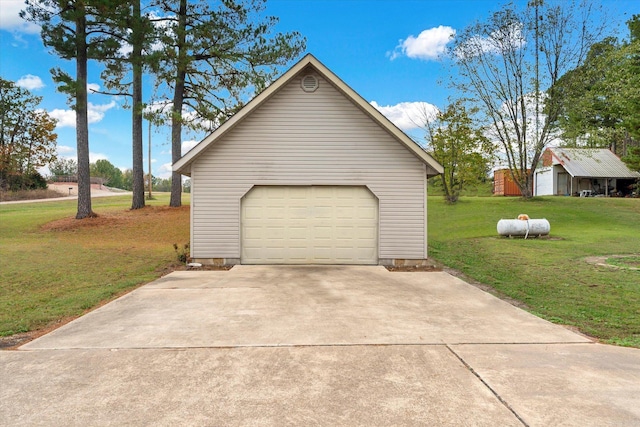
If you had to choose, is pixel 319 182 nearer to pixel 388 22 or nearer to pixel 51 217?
pixel 388 22

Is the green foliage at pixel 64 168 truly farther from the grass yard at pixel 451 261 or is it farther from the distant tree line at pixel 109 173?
the grass yard at pixel 451 261

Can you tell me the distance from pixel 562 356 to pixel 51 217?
22249 millimetres

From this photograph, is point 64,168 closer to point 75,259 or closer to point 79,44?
point 79,44

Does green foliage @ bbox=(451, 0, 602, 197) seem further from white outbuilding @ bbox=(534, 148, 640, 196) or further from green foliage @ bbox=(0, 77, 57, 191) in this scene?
green foliage @ bbox=(0, 77, 57, 191)

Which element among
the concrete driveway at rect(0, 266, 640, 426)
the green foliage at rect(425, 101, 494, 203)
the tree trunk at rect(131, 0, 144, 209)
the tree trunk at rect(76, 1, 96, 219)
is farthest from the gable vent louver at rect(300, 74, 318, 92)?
the green foliage at rect(425, 101, 494, 203)

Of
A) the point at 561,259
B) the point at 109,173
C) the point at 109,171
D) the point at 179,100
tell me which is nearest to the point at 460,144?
the point at 561,259

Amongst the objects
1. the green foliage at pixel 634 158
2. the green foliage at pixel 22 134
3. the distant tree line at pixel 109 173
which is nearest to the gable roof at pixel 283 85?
the green foliage at pixel 634 158

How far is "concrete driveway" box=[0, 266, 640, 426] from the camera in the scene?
287 centimetres

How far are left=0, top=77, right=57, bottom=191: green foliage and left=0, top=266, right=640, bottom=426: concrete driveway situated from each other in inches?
1691

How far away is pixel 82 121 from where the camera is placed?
17219 mm

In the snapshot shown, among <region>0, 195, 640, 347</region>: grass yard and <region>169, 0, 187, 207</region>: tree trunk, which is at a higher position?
<region>169, 0, 187, 207</region>: tree trunk

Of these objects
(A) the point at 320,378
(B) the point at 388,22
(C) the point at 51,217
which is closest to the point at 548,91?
(B) the point at 388,22

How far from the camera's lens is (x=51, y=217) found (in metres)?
19.4

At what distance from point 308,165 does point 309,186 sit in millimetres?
573
